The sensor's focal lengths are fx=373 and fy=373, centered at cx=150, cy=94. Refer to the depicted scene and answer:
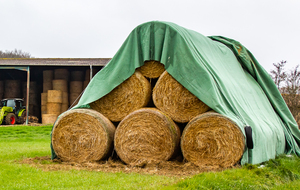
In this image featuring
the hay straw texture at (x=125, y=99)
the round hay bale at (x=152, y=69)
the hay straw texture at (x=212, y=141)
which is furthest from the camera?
the round hay bale at (x=152, y=69)

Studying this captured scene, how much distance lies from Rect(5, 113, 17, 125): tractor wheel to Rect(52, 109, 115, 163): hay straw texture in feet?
46.5

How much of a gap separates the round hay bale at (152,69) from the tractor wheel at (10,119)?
14.8 m

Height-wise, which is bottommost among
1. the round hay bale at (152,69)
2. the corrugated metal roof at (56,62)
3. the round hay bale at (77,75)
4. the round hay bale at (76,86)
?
the round hay bale at (152,69)

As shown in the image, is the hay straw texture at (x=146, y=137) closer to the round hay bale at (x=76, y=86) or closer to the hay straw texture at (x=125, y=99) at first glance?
the hay straw texture at (x=125, y=99)

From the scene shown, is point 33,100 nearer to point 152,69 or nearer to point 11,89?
point 11,89

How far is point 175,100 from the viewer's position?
268 inches

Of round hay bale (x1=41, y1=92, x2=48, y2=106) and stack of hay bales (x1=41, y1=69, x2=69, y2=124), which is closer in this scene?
stack of hay bales (x1=41, y1=69, x2=69, y2=124)

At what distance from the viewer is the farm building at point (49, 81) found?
2070 cm

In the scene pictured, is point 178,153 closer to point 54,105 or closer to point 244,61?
point 244,61

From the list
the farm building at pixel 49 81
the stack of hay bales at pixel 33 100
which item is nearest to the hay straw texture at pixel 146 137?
the farm building at pixel 49 81

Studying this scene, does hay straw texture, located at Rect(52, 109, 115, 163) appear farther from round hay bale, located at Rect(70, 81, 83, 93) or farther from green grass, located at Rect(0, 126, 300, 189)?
round hay bale, located at Rect(70, 81, 83, 93)

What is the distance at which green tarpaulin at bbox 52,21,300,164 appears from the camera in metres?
6.67

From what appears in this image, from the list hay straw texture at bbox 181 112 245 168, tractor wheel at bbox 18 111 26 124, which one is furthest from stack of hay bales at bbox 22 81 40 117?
hay straw texture at bbox 181 112 245 168

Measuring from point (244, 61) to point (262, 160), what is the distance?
167 inches
